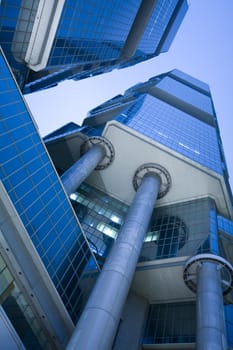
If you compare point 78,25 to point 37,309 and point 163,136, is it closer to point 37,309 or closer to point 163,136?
point 163,136

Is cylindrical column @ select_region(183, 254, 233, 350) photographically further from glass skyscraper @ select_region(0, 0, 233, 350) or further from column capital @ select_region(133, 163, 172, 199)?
column capital @ select_region(133, 163, 172, 199)

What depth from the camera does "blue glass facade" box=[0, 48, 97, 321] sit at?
63.2 feet

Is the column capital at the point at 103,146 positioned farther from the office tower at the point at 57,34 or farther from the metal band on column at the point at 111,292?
the metal band on column at the point at 111,292

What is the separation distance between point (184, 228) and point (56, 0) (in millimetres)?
30533

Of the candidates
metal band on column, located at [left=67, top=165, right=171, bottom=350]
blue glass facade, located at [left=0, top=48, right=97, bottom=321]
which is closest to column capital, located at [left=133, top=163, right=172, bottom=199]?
metal band on column, located at [left=67, top=165, right=171, bottom=350]

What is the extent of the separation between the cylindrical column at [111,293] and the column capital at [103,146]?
44.4ft

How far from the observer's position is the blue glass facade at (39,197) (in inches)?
758

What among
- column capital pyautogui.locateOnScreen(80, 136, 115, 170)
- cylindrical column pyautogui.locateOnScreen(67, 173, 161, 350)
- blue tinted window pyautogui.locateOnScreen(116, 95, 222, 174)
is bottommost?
cylindrical column pyautogui.locateOnScreen(67, 173, 161, 350)

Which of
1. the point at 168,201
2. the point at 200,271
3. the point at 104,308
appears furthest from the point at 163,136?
the point at 104,308

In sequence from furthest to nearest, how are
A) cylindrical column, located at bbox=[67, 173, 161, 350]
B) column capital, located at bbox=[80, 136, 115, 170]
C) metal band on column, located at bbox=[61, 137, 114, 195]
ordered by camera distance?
column capital, located at bbox=[80, 136, 115, 170]
metal band on column, located at bbox=[61, 137, 114, 195]
cylindrical column, located at bbox=[67, 173, 161, 350]

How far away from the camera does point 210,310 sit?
2042 centimetres

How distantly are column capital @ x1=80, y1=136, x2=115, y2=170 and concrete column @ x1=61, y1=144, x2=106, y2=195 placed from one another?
43 centimetres

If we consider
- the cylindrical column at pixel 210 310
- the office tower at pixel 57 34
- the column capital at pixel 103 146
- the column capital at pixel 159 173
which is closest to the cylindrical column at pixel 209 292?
the cylindrical column at pixel 210 310

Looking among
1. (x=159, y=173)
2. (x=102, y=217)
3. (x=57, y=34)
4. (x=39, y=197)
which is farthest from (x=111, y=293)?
(x=57, y=34)
